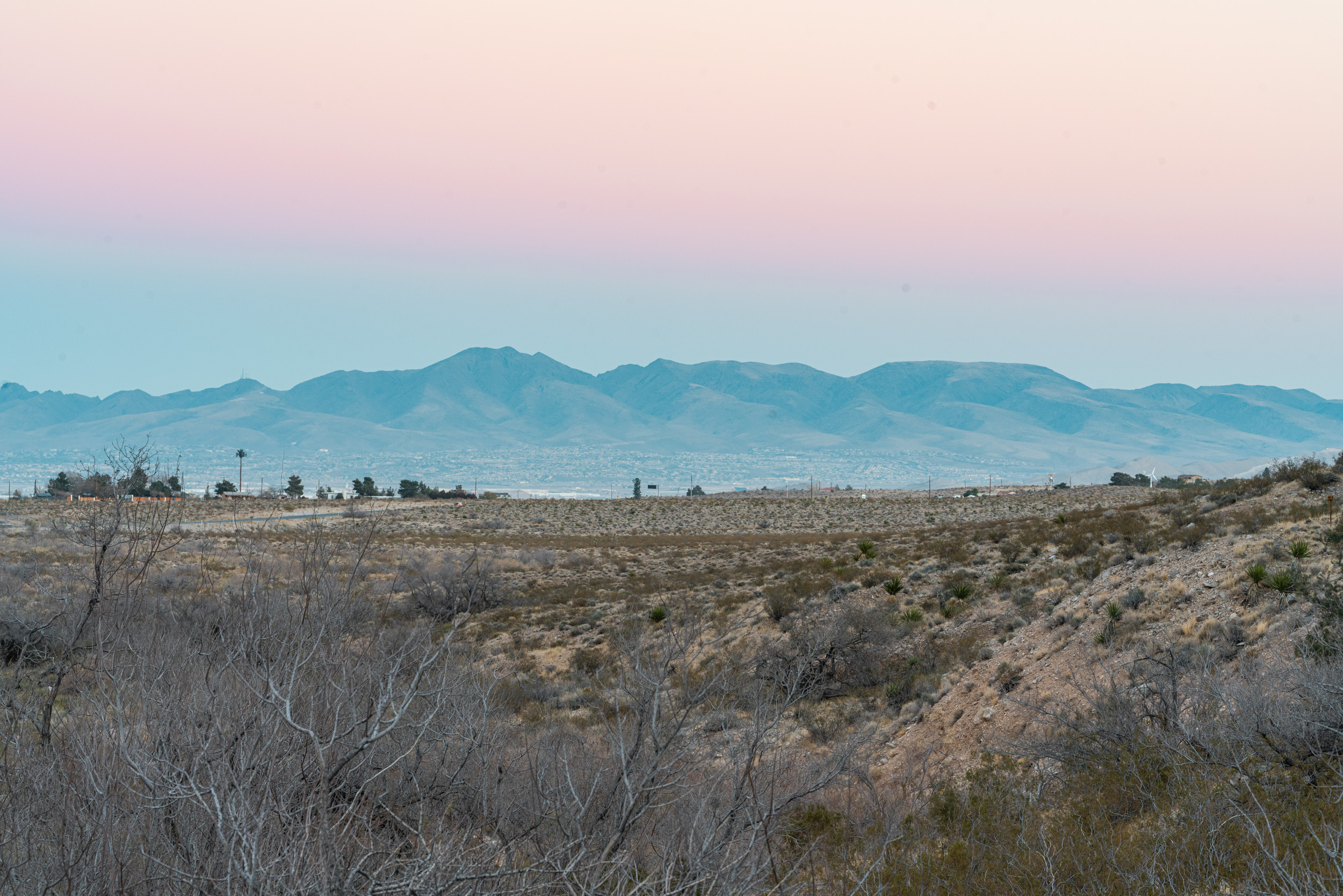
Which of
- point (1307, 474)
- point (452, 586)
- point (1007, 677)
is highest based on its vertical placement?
point (1307, 474)

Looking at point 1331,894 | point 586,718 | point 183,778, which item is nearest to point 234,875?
point 183,778

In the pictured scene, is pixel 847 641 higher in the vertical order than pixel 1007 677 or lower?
lower

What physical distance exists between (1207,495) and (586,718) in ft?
65.5

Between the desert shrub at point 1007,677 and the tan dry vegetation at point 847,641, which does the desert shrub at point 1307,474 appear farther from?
the desert shrub at point 1007,677

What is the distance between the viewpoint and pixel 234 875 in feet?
15.4

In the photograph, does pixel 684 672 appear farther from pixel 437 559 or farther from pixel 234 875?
pixel 437 559

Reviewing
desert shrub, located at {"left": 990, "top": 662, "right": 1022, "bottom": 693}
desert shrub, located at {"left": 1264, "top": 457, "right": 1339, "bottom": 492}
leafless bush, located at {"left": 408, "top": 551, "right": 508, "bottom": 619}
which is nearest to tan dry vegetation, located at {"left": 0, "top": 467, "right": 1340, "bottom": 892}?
desert shrub, located at {"left": 990, "top": 662, "right": 1022, "bottom": 693}

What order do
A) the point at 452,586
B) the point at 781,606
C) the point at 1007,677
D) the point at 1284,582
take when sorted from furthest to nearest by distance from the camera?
the point at 452,586 < the point at 781,606 < the point at 1007,677 < the point at 1284,582

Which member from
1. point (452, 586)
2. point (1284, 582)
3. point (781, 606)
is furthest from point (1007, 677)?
point (452, 586)

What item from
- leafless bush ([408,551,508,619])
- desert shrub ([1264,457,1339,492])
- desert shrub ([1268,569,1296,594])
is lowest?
leafless bush ([408,551,508,619])

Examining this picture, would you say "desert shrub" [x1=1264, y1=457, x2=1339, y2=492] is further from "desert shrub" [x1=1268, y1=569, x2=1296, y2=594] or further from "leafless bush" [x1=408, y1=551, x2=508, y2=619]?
"leafless bush" [x1=408, y1=551, x2=508, y2=619]

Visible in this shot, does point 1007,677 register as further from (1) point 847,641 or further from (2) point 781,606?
(2) point 781,606

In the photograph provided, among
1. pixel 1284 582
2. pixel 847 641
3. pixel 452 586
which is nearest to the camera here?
pixel 1284 582

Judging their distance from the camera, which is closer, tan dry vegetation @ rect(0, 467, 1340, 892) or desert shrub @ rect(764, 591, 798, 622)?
tan dry vegetation @ rect(0, 467, 1340, 892)
